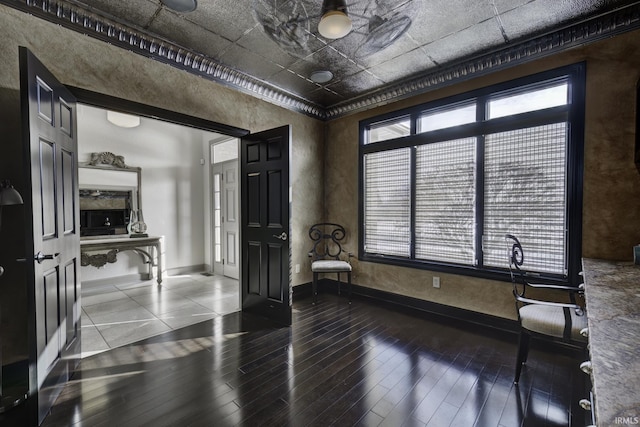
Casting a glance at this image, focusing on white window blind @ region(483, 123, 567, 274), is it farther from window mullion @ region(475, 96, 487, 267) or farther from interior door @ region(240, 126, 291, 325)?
interior door @ region(240, 126, 291, 325)

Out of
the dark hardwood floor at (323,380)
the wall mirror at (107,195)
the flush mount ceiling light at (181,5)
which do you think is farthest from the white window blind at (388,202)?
the wall mirror at (107,195)

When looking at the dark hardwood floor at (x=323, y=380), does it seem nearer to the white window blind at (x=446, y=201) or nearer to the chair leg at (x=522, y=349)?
the chair leg at (x=522, y=349)

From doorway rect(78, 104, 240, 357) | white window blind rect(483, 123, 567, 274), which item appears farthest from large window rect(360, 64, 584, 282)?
doorway rect(78, 104, 240, 357)

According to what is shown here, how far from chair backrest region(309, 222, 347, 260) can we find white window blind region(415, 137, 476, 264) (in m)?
1.24

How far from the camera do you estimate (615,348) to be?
0.86 m

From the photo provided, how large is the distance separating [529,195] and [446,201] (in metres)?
0.83

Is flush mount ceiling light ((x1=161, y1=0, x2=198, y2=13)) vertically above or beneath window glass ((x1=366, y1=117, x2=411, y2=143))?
above

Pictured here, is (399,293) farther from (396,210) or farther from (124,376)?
(124,376)

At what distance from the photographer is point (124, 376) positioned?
2256 mm

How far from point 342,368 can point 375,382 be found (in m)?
0.30

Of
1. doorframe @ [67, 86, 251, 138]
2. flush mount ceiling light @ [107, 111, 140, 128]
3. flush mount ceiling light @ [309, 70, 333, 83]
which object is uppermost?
flush mount ceiling light @ [309, 70, 333, 83]

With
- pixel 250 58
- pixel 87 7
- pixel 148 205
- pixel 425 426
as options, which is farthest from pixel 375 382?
pixel 148 205

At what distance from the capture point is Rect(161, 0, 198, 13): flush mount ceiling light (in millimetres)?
2248

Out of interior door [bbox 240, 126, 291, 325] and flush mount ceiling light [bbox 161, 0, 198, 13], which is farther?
interior door [bbox 240, 126, 291, 325]
